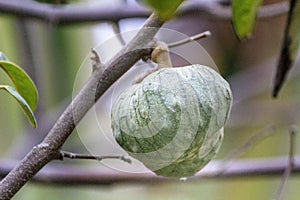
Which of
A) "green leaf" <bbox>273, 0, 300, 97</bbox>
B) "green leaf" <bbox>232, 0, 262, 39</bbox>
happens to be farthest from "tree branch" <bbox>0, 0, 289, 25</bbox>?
"green leaf" <bbox>232, 0, 262, 39</bbox>

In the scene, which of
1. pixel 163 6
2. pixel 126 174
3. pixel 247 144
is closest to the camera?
pixel 163 6

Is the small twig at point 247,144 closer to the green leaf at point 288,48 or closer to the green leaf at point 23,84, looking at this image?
the green leaf at point 288,48

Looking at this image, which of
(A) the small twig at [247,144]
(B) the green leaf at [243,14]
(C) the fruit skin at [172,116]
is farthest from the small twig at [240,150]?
(C) the fruit skin at [172,116]

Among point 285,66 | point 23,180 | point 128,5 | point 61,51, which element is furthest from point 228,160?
point 61,51

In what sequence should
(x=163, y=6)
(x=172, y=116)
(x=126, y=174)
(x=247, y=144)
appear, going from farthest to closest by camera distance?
(x=126, y=174), (x=247, y=144), (x=172, y=116), (x=163, y=6)

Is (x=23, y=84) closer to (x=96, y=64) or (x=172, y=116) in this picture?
(x=96, y=64)

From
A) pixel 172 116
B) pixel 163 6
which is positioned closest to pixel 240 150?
pixel 172 116

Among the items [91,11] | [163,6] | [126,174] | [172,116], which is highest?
[163,6]
